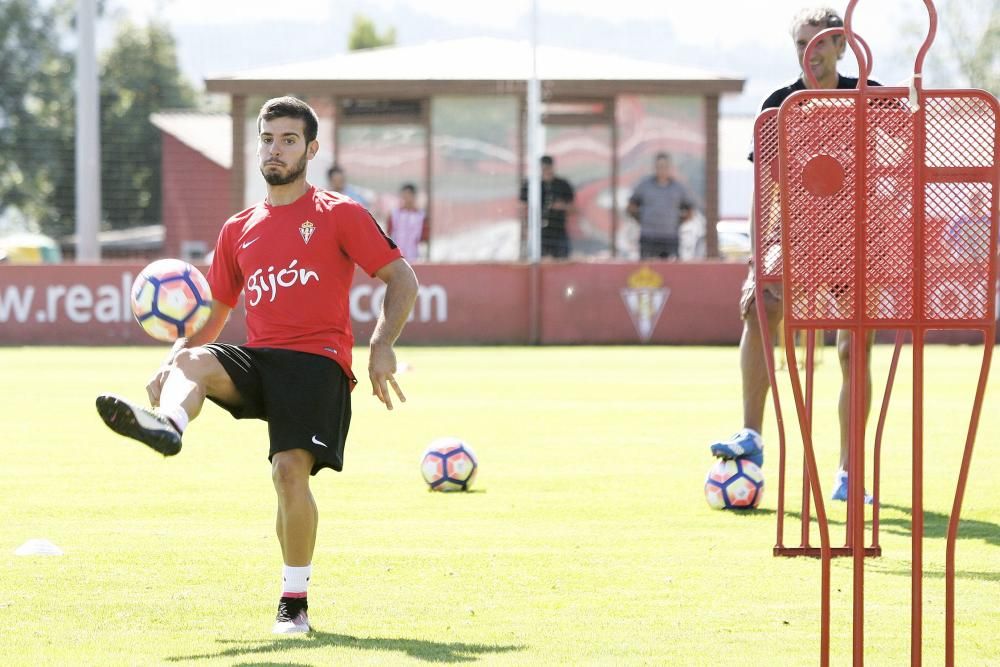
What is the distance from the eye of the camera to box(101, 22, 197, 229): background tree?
58.5 metres

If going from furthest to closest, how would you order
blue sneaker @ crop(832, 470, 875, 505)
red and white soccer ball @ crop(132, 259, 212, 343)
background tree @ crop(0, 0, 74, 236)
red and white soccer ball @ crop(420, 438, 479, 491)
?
1. background tree @ crop(0, 0, 74, 236)
2. red and white soccer ball @ crop(420, 438, 479, 491)
3. blue sneaker @ crop(832, 470, 875, 505)
4. red and white soccer ball @ crop(132, 259, 212, 343)

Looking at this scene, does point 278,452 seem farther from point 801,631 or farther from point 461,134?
point 461,134

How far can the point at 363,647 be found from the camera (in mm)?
5203

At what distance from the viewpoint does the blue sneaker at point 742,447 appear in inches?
322

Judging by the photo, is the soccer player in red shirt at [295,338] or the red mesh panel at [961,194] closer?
the red mesh panel at [961,194]

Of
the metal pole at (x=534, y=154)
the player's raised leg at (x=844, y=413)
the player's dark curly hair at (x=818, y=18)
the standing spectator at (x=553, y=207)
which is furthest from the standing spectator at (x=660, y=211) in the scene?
the player's dark curly hair at (x=818, y=18)

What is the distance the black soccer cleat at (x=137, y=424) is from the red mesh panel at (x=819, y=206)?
74.7 inches

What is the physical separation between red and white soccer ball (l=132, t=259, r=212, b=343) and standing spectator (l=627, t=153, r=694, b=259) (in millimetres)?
19882

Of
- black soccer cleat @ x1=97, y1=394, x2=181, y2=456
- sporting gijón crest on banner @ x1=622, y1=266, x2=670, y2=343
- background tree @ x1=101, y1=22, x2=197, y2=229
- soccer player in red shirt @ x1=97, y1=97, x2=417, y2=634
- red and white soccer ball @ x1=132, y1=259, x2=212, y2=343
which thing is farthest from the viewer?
background tree @ x1=101, y1=22, x2=197, y2=229

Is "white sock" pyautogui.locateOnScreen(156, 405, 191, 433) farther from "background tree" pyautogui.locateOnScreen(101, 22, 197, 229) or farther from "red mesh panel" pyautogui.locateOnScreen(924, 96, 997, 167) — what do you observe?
"background tree" pyautogui.locateOnScreen(101, 22, 197, 229)

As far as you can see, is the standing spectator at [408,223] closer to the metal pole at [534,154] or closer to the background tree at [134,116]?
the metal pole at [534,154]

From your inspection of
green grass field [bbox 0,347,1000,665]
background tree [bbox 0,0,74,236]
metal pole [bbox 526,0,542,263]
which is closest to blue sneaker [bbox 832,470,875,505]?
green grass field [bbox 0,347,1000,665]

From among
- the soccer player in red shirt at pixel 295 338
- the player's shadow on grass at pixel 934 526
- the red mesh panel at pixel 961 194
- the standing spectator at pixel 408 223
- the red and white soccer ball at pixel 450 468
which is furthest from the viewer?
the standing spectator at pixel 408 223

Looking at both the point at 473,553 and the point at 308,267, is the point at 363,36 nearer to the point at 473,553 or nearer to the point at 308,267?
the point at 473,553
